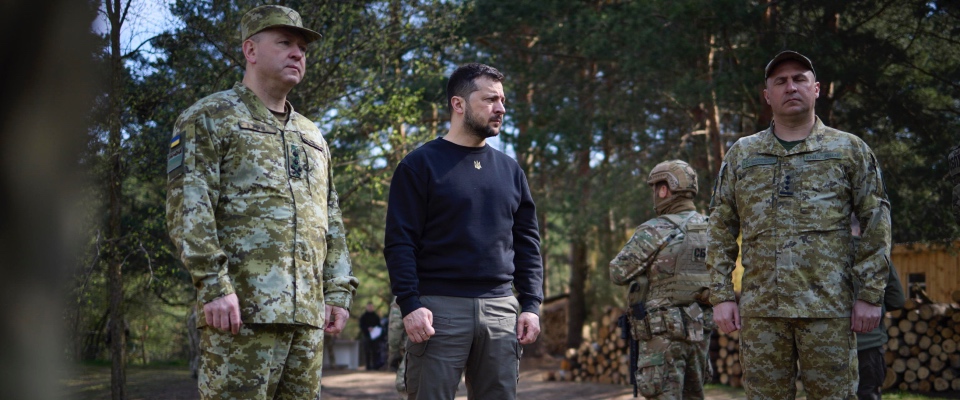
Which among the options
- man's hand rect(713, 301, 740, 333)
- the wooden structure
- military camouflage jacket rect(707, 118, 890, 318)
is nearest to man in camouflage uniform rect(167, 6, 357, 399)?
man's hand rect(713, 301, 740, 333)

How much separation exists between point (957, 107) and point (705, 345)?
848cm

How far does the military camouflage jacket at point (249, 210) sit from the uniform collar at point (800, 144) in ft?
7.16

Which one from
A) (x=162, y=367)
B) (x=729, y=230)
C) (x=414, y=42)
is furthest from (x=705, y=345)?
(x=162, y=367)

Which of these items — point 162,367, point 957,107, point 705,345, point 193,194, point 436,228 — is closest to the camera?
point 193,194

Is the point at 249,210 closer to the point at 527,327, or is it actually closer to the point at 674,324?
the point at 527,327

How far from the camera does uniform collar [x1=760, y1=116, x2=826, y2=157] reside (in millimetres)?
4371

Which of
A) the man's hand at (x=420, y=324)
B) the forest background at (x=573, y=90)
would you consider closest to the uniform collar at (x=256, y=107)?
the man's hand at (x=420, y=324)

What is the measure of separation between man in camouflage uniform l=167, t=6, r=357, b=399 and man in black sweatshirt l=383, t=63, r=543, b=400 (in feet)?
1.25

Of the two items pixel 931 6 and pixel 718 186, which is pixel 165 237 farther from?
pixel 931 6

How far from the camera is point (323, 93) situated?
12.2 metres

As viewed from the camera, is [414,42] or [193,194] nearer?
[193,194]

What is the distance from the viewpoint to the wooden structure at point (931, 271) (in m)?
16.7

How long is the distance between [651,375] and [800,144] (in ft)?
7.99

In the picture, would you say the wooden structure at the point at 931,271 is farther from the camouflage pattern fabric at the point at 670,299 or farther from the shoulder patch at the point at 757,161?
the shoulder patch at the point at 757,161
